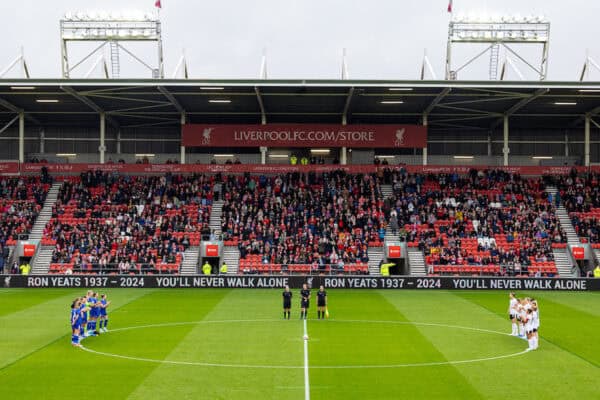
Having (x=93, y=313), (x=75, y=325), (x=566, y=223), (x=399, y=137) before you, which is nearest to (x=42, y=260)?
(x=399, y=137)

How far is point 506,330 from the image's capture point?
29.1 meters

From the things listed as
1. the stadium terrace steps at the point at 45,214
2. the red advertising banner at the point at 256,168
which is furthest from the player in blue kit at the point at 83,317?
the red advertising banner at the point at 256,168

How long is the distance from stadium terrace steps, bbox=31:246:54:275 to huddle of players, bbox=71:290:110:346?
2524 centimetres

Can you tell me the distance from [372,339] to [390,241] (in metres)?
28.5

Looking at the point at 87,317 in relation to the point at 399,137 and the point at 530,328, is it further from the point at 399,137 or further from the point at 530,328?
the point at 399,137

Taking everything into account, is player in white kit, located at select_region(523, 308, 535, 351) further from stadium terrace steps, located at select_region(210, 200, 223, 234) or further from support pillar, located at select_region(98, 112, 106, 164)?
support pillar, located at select_region(98, 112, 106, 164)

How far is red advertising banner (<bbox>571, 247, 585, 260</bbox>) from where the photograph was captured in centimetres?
5328

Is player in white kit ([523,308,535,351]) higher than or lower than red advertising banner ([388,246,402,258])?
lower

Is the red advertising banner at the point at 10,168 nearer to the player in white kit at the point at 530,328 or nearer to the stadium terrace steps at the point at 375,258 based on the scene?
the stadium terrace steps at the point at 375,258

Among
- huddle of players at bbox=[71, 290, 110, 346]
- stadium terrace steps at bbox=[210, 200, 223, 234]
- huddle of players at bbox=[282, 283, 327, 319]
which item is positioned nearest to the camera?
huddle of players at bbox=[71, 290, 110, 346]

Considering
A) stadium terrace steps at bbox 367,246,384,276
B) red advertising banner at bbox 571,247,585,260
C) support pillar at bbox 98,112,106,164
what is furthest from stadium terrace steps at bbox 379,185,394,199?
support pillar at bbox 98,112,106,164

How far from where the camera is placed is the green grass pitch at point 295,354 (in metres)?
18.1

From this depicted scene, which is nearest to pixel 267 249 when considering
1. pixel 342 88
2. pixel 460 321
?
pixel 342 88

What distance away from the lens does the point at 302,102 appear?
5947cm
